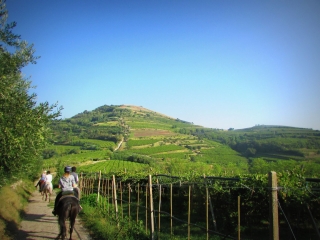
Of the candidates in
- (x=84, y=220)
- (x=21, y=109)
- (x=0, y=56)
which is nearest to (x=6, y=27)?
(x=0, y=56)

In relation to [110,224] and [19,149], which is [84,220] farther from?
[19,149]

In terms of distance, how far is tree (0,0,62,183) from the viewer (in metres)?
10.1

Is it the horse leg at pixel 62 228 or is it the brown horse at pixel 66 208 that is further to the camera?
the brown horse at pixel 66 208

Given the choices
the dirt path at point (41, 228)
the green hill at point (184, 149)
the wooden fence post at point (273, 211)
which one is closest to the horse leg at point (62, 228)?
the dirt path at point (41, 228)

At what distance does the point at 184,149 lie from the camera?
105312 millimetres

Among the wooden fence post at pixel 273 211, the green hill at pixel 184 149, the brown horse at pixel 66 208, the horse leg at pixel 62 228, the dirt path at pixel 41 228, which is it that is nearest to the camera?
the wooden fence post at pixel 273 211

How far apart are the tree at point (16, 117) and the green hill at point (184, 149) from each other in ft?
99.8

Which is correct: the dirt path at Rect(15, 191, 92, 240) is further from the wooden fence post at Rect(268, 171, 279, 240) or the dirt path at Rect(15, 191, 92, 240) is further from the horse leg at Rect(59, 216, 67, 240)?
the wooden fence post at Rect(268, 171, 279, 240)

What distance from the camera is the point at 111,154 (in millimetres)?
82562

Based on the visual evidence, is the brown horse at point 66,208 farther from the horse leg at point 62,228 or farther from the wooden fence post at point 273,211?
the wooden fence post at point 273,211

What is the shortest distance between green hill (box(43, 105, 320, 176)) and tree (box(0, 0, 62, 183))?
3042cm

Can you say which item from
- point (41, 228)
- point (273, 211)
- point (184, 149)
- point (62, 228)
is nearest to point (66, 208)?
point (62, 228)

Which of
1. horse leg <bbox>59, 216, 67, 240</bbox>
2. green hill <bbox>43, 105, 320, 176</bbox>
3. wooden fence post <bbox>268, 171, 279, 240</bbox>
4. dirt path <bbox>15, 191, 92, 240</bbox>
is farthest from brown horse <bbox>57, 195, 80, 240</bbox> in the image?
green hill <bbox>43, 105, 320, 176</bbox>

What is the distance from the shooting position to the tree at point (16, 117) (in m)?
10.1
